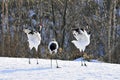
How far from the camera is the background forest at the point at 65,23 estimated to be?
60.7 ft

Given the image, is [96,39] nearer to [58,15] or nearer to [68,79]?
[58,15]

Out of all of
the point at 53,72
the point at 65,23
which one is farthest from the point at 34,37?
the point at 65,23

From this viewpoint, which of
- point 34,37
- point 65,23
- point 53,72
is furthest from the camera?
point 65,23

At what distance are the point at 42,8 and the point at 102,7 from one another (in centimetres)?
363

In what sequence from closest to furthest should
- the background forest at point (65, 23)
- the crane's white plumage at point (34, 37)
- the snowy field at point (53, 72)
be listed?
the snowy field at point (53, 72) → the crane's white plumage at point (34, 37) → the background forest at point (65, 23)

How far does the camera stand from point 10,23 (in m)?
24.5

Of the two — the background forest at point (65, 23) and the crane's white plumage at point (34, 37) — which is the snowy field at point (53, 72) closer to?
the crane's white plumage at point (34, 37)

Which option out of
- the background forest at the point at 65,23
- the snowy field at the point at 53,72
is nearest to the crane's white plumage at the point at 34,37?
the snowy field at the point at 53,72

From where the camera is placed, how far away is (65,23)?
71.1 feet

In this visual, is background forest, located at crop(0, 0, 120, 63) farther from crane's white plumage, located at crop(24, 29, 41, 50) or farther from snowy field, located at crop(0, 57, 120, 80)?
snowy field, located at crop(0, 57, 120, 80)

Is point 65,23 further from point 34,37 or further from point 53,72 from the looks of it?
point 53,72

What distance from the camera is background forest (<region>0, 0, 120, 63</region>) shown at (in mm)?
18511

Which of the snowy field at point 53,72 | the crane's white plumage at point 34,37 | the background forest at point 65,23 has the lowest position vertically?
the snowy field at point 53,72

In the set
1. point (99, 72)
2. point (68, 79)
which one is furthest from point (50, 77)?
point (99, 72)
